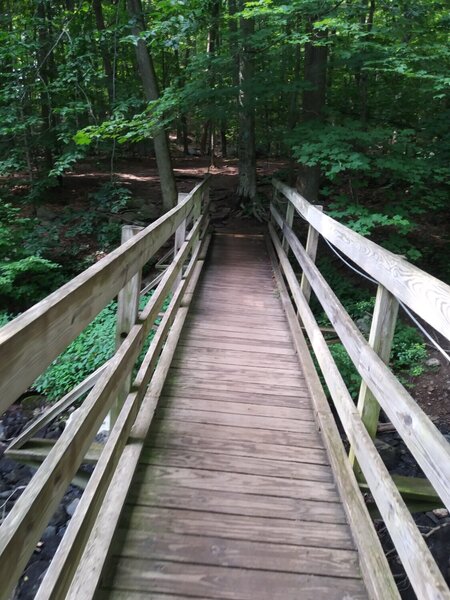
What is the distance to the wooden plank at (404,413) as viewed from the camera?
146 cm

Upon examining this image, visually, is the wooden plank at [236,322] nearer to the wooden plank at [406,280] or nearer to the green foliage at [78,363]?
the green foliage at [78,363]

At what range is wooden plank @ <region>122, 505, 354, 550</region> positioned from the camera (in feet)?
7.07

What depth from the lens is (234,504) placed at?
2.37 metres

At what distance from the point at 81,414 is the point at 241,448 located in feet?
4.68

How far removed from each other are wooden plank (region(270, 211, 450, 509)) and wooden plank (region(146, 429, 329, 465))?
757 millimetres

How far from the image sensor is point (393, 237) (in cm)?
824

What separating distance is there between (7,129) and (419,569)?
35.5ft

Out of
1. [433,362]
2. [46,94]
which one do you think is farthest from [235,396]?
[46,94]

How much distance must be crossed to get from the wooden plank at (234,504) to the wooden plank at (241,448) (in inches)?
14.1

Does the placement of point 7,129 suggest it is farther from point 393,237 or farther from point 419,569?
point 419,569

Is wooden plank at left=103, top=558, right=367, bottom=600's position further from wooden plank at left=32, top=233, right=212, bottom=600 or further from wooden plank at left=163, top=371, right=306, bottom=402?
wooden plank at left=163, top=371, right=306, bottom=402

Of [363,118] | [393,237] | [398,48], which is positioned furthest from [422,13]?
[393,237]

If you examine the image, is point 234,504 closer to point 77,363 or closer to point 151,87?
point 77,363

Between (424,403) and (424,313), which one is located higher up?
(424,313)
